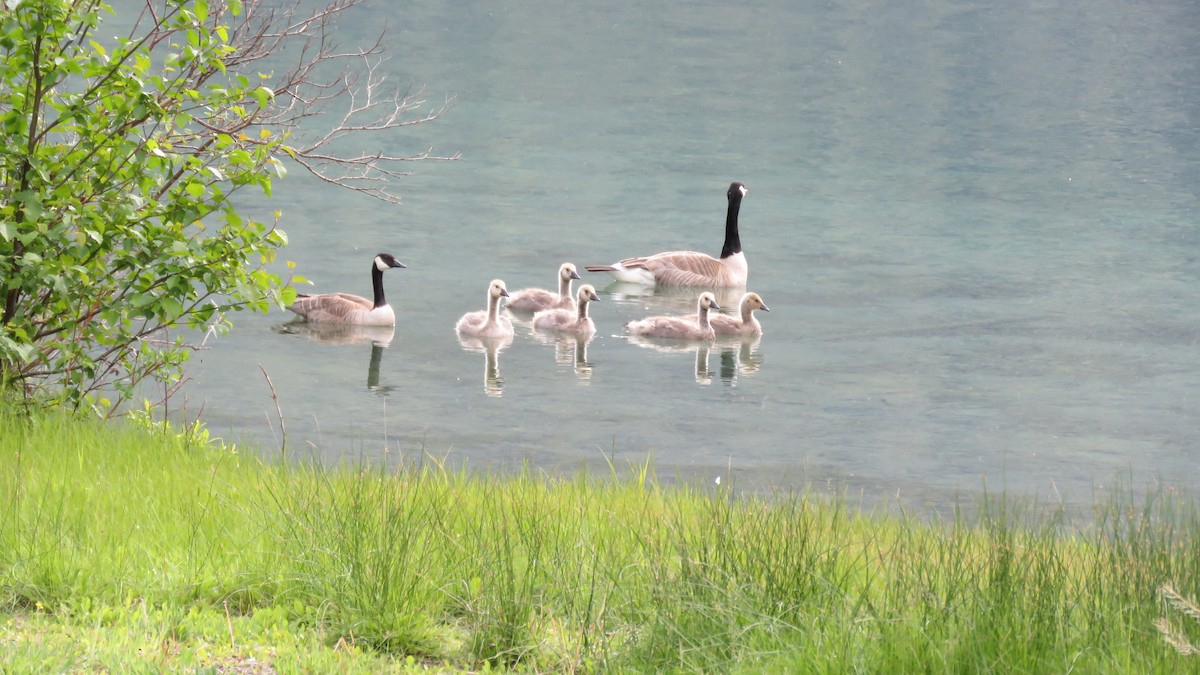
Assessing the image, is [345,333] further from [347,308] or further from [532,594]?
[532,594]

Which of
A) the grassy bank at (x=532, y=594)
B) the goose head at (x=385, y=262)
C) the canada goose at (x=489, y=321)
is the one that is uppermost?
the goose head at (x=385, y=262)

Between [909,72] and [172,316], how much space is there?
47.0 m

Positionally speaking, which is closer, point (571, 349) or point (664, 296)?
point (571, 349)

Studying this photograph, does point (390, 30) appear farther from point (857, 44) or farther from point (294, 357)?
point (294, 357)

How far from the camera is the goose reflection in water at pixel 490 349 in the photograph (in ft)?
48.2

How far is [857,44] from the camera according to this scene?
6053cm

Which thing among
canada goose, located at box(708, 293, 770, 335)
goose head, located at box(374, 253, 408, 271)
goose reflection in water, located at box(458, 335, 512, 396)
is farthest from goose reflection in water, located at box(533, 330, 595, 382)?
goose head, located at box(374, 253, 408, 271)

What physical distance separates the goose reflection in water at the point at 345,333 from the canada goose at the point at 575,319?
166 cm

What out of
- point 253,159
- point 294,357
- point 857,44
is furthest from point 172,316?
point 857,44

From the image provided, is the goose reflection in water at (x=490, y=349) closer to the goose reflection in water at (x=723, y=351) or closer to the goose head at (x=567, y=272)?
the goose reflection in water at (x=723, y=351)

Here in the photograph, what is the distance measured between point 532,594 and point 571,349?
34.1 ft

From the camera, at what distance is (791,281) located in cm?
2048

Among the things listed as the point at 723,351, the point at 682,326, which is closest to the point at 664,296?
the point at 682,326

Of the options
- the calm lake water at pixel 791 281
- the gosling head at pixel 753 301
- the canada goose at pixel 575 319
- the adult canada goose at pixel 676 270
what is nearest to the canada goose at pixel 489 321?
the calm lake water at pixel 791 281
